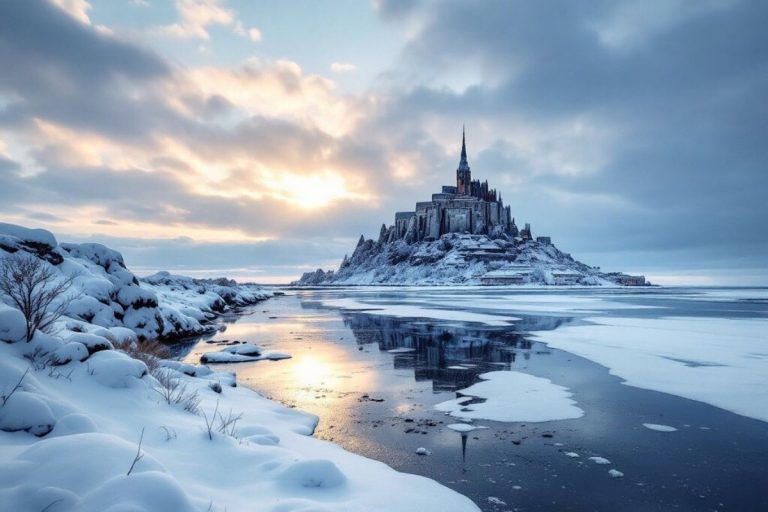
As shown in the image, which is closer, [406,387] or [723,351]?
[406,387]

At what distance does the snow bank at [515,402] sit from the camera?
336 inches

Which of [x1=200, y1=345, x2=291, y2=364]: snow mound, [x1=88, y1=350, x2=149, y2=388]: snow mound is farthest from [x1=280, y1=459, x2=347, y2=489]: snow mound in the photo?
[x1=200, y1=345, x2=291, y2=364]: snow mound

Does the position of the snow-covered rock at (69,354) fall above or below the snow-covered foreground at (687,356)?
above

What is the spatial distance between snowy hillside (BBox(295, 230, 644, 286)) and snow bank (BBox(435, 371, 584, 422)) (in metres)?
143

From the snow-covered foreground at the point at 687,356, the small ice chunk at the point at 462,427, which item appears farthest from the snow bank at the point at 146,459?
the snow-covered foreground at the point at 687,356

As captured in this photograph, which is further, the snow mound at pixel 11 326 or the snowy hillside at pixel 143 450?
the snow mound at pixel 11 326

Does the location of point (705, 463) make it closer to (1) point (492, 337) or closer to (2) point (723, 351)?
(2) point (723, 351)

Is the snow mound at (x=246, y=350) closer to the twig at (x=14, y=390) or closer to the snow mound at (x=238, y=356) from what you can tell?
the snow mound at (x=238, y=356)

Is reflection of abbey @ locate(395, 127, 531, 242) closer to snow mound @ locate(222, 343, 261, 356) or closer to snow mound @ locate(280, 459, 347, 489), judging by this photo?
snow mound @ locate(222, 343, 261, 356)

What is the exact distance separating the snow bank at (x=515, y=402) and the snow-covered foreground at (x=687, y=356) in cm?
260

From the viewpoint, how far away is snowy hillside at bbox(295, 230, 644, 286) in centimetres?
15575

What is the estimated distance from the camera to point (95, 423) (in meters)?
4.96

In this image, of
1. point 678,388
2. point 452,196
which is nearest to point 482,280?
point 452,196

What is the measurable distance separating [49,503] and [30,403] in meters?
1.93
